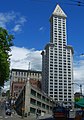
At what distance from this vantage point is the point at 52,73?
191 metres

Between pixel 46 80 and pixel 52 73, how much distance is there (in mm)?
8970

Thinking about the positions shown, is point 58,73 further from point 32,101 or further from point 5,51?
point 5,51

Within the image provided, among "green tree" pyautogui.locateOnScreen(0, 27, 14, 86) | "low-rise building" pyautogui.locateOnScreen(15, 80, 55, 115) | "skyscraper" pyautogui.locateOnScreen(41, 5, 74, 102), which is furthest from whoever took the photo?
"skyscraper" pyautogui.locateOnScreen(41, 5, 74, 102)

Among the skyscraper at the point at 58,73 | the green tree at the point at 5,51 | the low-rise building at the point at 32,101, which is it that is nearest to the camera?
the green tree at the point at 5,51

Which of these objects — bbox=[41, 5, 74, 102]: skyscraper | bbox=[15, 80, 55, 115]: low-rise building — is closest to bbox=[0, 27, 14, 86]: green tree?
bbox=[15, 80, 55, 115]: low-rise building

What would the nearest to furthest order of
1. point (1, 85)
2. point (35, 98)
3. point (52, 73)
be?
point (1, 85) → point (35, 98) → point (52, 73)

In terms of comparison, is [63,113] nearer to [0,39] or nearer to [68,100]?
[0,39]

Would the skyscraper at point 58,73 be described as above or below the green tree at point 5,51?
above

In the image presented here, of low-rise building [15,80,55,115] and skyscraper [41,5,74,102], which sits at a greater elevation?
skyscraper [41,5,74,102]

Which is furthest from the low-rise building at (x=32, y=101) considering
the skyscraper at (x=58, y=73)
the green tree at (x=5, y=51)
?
the green tree at (x=5, y=51)

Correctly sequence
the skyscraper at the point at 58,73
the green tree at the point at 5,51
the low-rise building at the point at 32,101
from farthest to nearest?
the skyscraper at the point at 58,73
the low-rise building at the point at 32,101
the green tree at the point at 5,51

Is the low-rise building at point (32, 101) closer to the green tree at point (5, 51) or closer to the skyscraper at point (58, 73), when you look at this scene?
the skyscraper at point (58, 73)

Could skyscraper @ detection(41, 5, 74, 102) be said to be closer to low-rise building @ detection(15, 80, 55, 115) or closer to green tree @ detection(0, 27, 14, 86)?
low-rise building @ detection(15, 80, 55, 115)

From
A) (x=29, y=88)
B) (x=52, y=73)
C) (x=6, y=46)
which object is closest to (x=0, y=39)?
(x=6, y=46)
